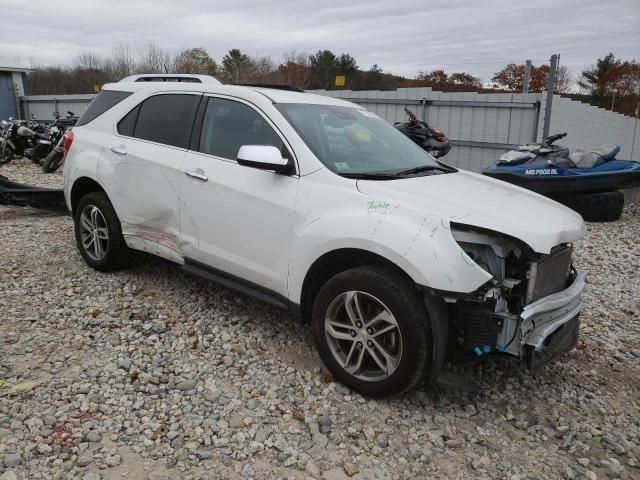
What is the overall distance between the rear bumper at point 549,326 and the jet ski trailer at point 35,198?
599cm

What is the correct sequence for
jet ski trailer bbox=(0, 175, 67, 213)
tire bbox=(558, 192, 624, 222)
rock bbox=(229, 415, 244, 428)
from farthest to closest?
tire bbox=(558, 192, 624, 222) < jet ski trailer bbox=(0, 175, 67, 213) < rock bbox=(229, 415, 244, 428)

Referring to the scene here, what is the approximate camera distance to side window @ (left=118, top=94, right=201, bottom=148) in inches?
165

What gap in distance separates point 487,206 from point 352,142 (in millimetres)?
1146

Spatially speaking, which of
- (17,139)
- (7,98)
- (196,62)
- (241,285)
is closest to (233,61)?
(196,62)

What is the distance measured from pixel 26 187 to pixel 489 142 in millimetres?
8256

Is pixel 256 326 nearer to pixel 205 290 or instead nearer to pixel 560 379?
pixel 205 290

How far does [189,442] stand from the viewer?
2.80 meters

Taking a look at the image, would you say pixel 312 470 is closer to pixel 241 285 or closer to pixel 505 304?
pixel 505 304

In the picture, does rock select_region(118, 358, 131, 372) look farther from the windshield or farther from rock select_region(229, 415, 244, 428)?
the windshield

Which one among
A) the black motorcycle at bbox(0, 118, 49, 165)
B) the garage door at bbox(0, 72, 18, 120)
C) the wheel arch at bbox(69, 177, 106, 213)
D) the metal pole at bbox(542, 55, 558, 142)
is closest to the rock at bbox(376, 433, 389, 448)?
the wheel arch at bbox(69, 177, 106, 213)

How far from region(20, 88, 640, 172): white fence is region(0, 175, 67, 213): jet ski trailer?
25.0ft

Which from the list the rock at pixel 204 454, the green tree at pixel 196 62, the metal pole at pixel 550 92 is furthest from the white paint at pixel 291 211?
the green tree at pixel 196 62

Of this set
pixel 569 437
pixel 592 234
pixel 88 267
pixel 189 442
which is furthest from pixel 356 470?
pixel 592 234

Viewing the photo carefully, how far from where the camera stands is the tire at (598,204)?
819 cm
